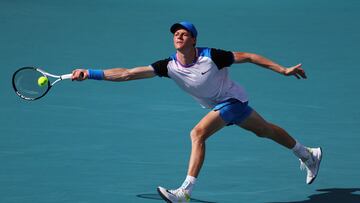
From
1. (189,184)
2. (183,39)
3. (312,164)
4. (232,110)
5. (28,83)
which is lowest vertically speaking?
(189,184)

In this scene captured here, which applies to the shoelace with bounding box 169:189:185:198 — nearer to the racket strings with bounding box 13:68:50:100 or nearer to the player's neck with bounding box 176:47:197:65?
the player's neck with bounding box 176:47:197:65

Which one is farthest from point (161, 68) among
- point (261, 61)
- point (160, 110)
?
point (160, 110)

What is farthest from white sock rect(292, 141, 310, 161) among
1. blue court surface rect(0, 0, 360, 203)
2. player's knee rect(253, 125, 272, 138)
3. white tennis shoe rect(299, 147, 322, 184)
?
player's knee rect(253, 125, 272, 138)

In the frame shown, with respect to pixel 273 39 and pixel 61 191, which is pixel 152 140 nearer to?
pixel 61 191

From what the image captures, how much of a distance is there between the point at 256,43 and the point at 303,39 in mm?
1006

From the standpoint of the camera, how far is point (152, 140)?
11391 millimetres

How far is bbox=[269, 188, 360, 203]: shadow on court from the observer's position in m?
9.33

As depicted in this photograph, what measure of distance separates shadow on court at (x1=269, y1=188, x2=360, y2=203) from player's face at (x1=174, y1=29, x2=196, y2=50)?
73.0 inches

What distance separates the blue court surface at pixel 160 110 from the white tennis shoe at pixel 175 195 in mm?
484

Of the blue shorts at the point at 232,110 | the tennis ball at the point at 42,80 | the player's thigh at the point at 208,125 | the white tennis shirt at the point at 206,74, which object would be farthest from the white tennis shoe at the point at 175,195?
the tennis ball at the point at 42,80

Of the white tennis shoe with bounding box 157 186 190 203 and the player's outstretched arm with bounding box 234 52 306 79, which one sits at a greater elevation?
the player's outstretched arm with bounding box 234 52 306 79

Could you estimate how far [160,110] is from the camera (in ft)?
42.2

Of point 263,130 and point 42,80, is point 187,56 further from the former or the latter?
point 42,80

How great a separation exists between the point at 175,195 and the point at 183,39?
1.41 meters
